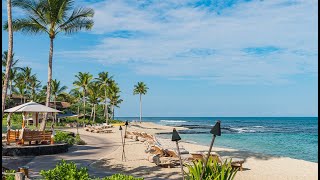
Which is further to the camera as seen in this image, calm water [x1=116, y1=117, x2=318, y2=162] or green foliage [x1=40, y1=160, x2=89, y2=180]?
calm water [x1=116, y1=117, x2=318, y2=162]

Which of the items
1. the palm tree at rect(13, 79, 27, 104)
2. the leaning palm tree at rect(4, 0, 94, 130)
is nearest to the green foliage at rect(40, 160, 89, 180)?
the leaning palm tree at rect(4, 0, 94, 130)

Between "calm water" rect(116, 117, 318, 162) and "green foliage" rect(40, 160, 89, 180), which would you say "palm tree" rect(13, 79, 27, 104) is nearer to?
"calm water" rect(116, 117, 318, 162)

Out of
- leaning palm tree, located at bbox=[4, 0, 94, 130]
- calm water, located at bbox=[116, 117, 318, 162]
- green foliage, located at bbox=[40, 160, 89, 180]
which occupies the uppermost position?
leaning palm tree, located at bbox=[4, 0, 94, 130]

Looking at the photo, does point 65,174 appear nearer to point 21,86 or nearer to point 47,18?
point 47,18

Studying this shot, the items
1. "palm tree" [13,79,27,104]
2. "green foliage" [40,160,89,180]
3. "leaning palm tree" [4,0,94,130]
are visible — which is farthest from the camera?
"palm tree" [13,79,27,104]

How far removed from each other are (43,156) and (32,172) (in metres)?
4.36

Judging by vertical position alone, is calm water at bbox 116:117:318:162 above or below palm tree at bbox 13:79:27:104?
below

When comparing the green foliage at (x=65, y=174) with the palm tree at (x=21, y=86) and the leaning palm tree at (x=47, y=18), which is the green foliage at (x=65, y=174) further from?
the palm tree at (x=21, y=86)

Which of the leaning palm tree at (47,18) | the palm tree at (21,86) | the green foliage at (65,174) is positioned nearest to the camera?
the green foliage at (65,174)

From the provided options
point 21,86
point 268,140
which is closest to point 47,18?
point 268,140

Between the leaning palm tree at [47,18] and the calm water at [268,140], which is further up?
the leaning palm tree at [47,18]

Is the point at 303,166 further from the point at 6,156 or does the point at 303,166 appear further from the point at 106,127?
the point at 106,127

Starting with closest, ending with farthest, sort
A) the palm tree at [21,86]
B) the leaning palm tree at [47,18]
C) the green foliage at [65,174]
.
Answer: the green foliage at [65,174] → the leaning palm tree at [47,18] → the palm tree at [21,86]

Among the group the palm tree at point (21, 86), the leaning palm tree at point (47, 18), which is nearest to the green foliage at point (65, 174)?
the leaning palm tree at point (47, 18)
